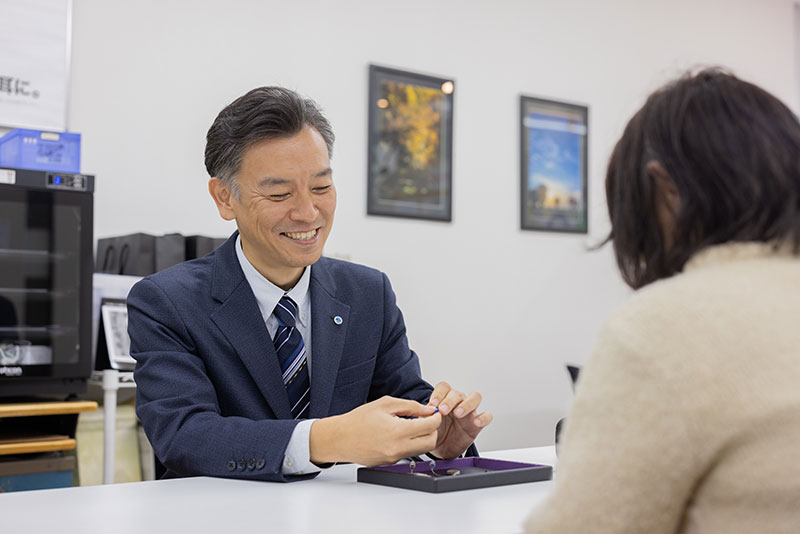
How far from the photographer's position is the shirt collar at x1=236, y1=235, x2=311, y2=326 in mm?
1809

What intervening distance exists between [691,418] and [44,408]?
238cm

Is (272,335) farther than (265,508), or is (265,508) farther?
→ (272,335)

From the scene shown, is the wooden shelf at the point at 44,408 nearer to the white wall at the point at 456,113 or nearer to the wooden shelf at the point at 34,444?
the wooden shelf at the point at 34,444

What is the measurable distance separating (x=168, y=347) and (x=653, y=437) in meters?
1.16

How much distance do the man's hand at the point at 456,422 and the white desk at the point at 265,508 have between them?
230mm

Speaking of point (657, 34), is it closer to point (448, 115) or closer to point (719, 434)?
point (448, 115)

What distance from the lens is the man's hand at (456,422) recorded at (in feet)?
5.24

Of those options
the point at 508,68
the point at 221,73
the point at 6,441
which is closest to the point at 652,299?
the point at 6,441

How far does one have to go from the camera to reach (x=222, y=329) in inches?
67.1

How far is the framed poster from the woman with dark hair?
3157 millimetres

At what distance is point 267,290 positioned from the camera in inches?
71.6

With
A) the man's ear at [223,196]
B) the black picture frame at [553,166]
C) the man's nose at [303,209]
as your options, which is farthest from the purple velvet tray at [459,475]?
the black picture frame at [553,166]

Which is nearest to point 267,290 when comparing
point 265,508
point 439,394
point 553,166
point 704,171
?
point 439,394

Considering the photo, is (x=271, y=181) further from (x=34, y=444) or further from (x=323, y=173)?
(x=34, y=444)
